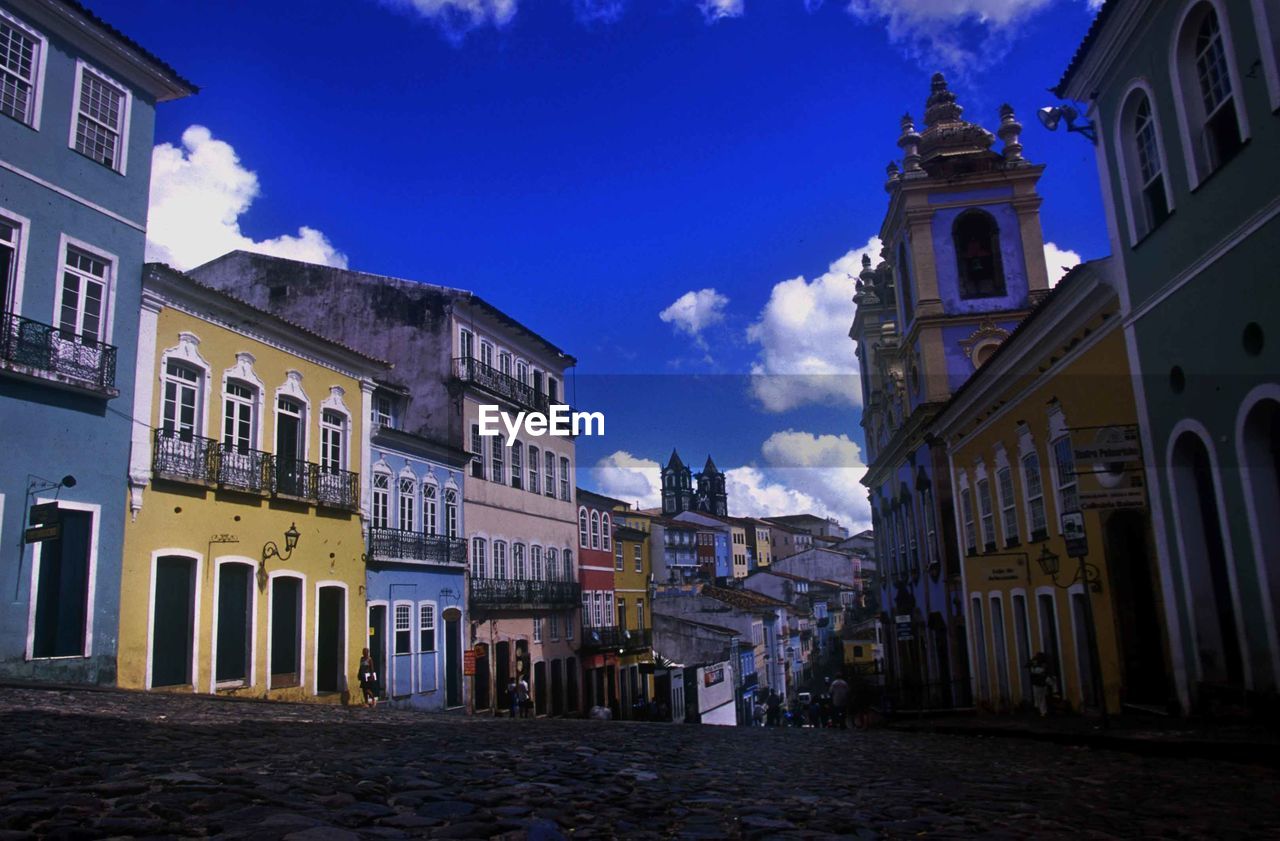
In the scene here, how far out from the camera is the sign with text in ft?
40.2

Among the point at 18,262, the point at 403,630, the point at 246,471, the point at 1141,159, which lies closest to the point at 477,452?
the point at 403,630

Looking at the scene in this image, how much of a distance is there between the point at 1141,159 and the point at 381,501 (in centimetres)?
1814

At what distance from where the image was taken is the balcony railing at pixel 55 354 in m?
13.5

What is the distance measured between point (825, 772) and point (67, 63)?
49.6 feet

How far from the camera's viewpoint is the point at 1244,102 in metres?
9.08

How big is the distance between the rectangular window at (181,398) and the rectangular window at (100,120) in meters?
3.47

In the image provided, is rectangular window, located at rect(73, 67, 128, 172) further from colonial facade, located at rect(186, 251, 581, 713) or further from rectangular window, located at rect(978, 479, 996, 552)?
rectangular window, located at rect(978, 479, 996, 552)

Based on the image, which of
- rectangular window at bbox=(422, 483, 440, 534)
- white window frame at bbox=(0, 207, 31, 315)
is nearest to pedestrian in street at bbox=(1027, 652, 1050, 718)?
rectangular window at bbox=(422, 483, 440, 534)

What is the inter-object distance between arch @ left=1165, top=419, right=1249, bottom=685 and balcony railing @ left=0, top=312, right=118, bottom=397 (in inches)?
580

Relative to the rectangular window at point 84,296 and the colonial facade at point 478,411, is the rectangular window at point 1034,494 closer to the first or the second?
the rectangular window at point 84,296

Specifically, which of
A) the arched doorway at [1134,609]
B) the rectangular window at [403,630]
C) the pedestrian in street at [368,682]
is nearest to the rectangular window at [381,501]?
the rectangular window at [403,630]

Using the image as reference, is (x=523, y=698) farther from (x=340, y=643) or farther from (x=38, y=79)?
(x=38, y=79)

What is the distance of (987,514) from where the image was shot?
66.1ft

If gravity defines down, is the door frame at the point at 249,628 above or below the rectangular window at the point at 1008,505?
below
